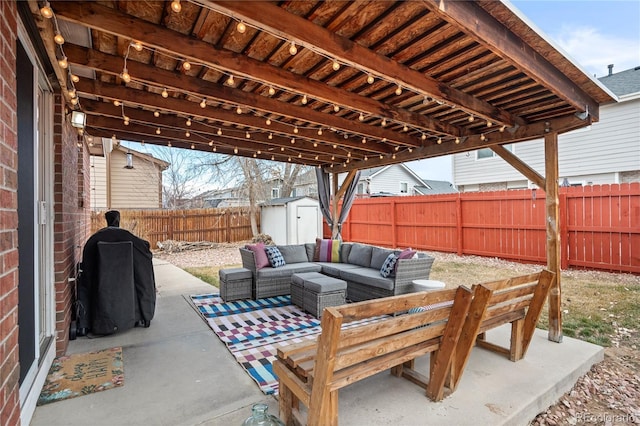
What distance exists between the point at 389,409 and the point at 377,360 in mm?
497

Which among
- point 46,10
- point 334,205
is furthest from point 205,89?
point 334,205

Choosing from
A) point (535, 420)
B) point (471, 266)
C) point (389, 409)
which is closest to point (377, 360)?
point (389, 409)

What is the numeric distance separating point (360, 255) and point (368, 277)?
0.93 metres

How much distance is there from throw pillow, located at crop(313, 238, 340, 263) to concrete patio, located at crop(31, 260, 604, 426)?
2.93 meters

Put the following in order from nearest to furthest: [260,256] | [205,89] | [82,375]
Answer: [82,375] → [205,89] → [260,256]

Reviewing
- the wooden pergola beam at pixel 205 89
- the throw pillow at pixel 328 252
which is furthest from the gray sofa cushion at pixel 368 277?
the wooden pergola beam at pixel 205 89

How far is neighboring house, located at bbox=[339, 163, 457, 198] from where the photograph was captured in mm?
17141

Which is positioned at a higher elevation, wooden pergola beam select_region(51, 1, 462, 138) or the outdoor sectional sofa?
wooden pergola beam select_region(51, 1, 462, 138)

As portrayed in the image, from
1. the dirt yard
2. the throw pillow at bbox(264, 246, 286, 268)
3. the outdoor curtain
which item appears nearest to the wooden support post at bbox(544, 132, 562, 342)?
the dirt yard

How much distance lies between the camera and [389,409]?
6.84 ft

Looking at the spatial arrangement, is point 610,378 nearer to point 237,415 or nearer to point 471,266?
point 237,415

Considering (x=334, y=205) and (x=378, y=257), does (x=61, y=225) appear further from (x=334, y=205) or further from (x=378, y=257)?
(x=334, y=205)

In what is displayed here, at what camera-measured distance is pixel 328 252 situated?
591 cm

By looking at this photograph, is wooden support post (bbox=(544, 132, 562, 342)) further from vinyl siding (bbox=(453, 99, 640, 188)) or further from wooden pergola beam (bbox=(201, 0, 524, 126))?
vinyl siding (bbox=(453, 99, 640, 188))
